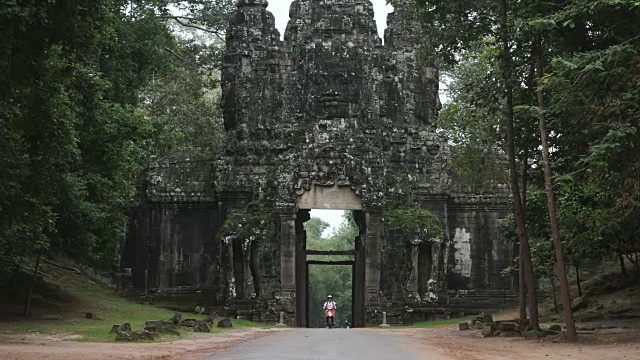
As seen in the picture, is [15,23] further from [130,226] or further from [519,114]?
[130,226]

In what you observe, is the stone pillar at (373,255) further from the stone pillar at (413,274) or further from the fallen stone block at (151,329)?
the fallen stone block at (151,329)

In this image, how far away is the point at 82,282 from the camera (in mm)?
29609

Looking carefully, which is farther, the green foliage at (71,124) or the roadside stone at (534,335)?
the roadside stone at (534,335)

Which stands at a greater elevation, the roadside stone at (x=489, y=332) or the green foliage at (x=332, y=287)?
the green foliage at (x=332, y=287)

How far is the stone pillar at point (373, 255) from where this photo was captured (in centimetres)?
2612

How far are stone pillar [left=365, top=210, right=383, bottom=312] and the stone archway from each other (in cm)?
35

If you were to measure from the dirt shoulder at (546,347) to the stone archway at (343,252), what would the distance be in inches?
356

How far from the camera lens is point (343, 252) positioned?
27.2m

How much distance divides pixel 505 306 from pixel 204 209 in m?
10.4

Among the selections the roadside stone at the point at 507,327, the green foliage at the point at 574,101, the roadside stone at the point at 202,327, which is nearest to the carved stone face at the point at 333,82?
the green foliage at the point at 574,101

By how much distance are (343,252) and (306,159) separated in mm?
3134

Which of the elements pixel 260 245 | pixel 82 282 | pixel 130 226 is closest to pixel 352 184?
pixel 260 245

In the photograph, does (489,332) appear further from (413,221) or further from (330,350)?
(413,221)

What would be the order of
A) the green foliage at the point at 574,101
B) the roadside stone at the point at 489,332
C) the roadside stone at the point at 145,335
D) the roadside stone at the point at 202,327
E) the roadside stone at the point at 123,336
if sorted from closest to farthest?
the green foliage at the point at 574,101 < the roadside stone at the point at 123,336 < the roadside stone at the point at 145,335 < the roadside stone at the point at 489,332 < the roadside stone at the point at 202,327
